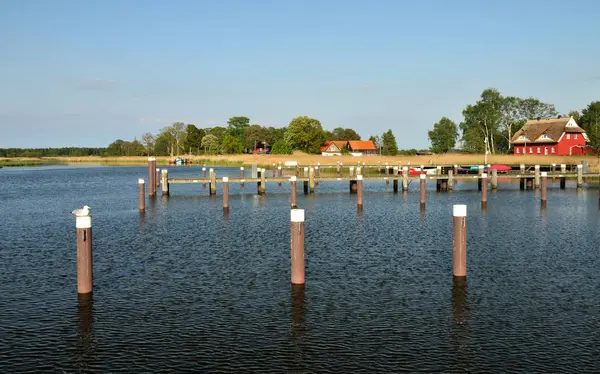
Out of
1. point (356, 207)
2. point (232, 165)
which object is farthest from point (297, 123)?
point (356, 207)

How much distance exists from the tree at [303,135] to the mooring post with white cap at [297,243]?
13983cm

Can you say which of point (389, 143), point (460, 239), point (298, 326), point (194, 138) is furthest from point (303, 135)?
point (298, 326)

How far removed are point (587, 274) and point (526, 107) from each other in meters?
126

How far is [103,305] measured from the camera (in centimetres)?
1542

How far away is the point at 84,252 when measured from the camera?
15.4 m

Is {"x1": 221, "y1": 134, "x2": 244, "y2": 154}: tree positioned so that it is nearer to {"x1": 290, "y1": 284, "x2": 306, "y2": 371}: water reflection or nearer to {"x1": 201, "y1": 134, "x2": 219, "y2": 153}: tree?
{"x1": 201, "y1": 134, "x2": 219, "y2": 153}: tree

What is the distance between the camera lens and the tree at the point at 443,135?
177 meters

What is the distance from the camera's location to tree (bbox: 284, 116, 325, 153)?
157m

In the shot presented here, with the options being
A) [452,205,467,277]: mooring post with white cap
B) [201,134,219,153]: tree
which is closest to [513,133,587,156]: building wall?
[452,205,467,277]: mooring post with white cap

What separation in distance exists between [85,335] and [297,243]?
556cm

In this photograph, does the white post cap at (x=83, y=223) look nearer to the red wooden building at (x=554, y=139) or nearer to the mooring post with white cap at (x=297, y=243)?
the mooring post with white cap at (x=297, y=243)

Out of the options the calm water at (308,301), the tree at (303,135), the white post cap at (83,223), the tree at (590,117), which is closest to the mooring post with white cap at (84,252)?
the white post cap at (83,223)

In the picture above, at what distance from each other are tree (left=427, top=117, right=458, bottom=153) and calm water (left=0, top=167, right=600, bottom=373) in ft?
492

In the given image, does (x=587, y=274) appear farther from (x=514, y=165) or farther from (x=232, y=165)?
(x=232, y=165)
